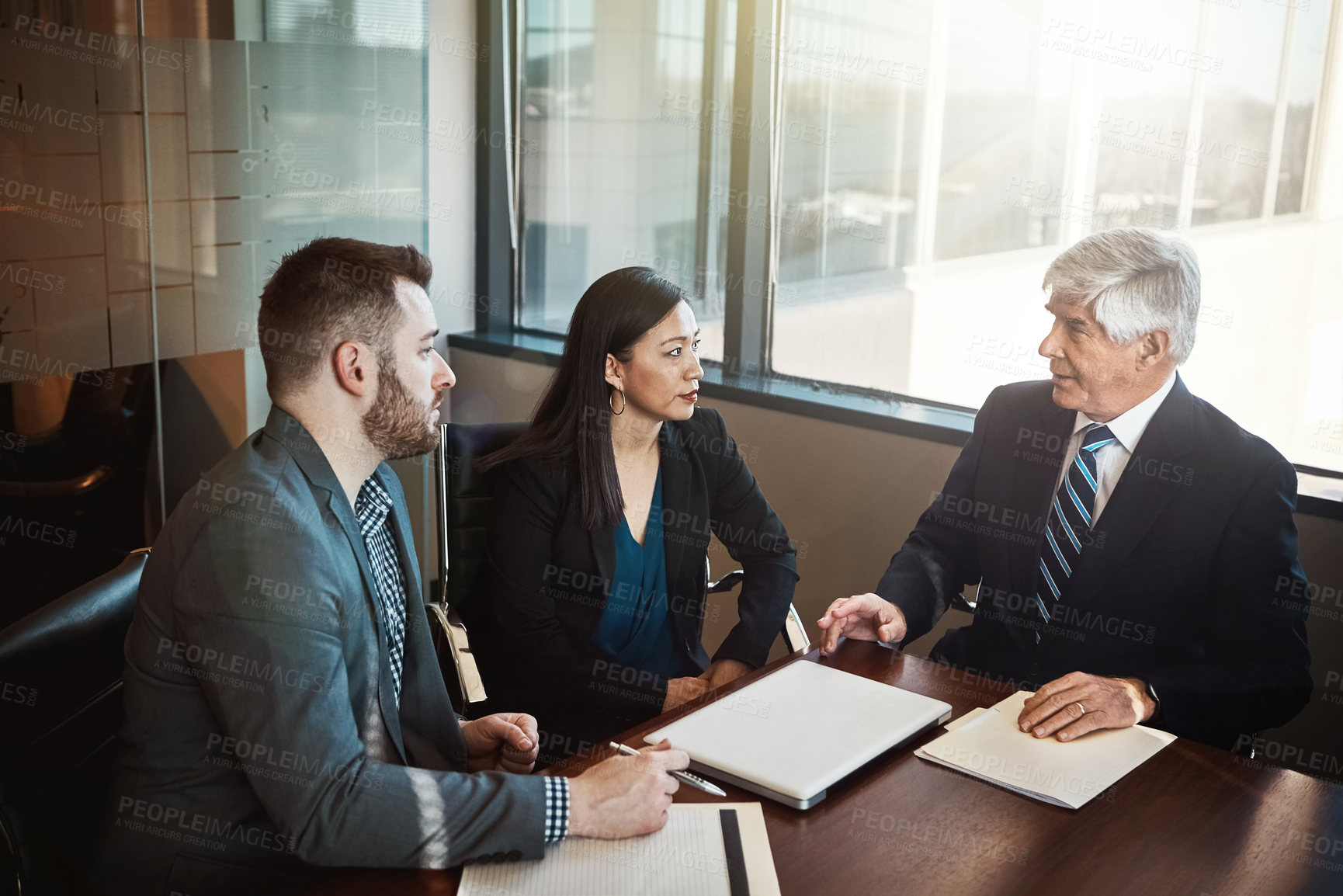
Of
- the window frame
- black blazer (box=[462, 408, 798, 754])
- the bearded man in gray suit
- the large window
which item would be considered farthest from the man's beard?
the large window

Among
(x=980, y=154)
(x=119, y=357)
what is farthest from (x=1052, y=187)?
(x=119, y=357)

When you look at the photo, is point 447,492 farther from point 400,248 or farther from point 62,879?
point 62,879

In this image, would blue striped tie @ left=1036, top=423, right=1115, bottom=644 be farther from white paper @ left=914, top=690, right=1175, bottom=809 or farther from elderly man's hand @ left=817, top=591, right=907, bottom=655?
white paper @ left=914, top=690, right=1175, bottom=809

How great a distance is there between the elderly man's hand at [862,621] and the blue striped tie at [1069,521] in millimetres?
318

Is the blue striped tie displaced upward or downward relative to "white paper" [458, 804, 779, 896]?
upward

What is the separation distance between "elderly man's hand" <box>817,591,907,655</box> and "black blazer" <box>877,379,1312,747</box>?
12 centimetres

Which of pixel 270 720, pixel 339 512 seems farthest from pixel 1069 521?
pixel 270 720

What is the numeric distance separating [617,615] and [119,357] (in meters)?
1.55

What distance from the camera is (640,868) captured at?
1.30m

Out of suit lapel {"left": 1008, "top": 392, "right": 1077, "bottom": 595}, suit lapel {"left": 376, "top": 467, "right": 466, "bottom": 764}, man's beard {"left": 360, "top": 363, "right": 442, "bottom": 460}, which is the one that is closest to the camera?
man's beard {"left": 360, "top": 363, "right": 442, "bottom": 460}

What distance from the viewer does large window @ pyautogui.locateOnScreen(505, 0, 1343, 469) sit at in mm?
2777

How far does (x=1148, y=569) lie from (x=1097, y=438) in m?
0.27

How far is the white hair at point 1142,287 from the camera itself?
84.7 inches

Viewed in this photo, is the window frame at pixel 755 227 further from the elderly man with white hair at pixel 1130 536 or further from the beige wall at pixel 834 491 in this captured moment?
the elderly man with white hair at pixel 1130 536
